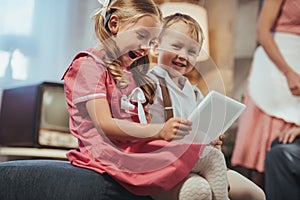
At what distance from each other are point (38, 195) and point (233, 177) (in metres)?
0.37

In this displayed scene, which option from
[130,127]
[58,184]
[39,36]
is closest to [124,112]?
[130,127]

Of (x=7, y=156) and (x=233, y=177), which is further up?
(x=233, y=177)

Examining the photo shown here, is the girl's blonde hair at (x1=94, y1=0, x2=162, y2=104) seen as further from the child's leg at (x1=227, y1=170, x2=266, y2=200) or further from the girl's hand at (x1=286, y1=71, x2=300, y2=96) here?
the girl's hand at (x1=286, y1=71, x2=300, y2=96)

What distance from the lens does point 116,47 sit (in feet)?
2.82

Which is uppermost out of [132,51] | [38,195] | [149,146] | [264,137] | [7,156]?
[132,51]

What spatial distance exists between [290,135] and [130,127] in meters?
1.03

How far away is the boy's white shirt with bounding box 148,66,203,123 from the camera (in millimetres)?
866

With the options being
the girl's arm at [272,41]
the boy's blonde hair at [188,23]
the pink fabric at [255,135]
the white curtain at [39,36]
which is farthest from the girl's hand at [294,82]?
the boy's blonde hair at [188,23]

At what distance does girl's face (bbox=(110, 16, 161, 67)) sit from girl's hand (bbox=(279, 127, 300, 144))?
947mm

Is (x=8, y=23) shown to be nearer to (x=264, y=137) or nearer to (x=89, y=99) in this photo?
(x=264, y=137)

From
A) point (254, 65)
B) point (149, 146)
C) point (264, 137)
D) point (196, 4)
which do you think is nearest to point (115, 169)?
point (149, 146)


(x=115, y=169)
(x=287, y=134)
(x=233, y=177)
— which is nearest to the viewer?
(x=115, y=169)

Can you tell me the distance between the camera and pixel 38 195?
82 centimetres

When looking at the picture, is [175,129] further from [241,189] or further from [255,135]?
[255,135]
